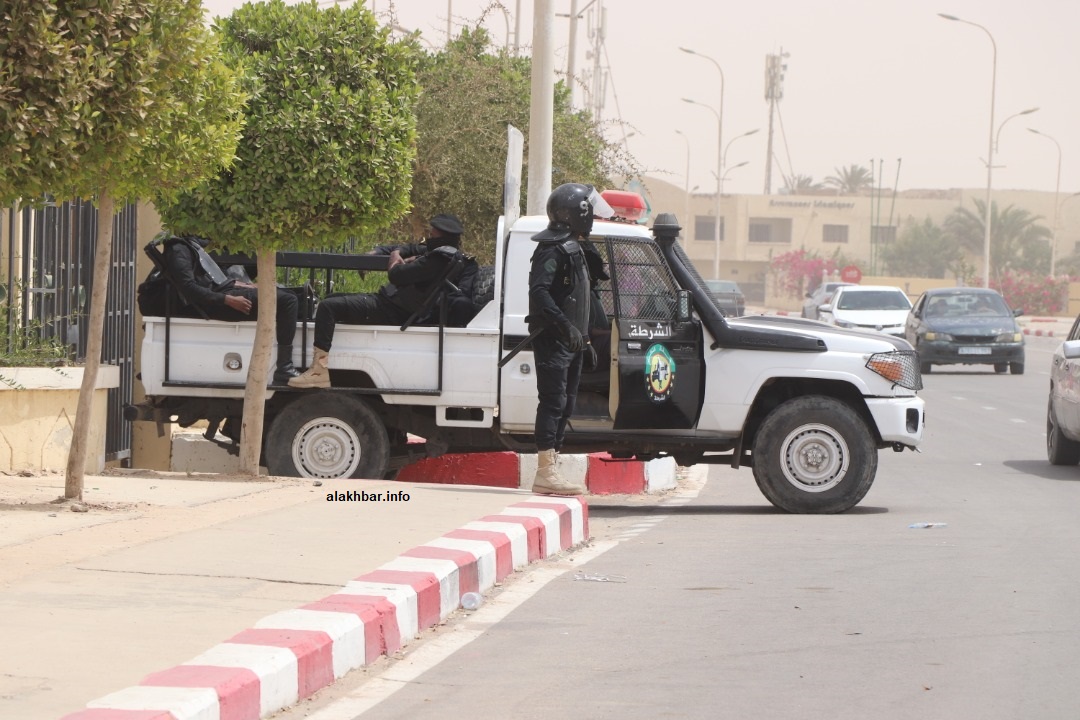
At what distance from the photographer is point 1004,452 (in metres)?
16.7

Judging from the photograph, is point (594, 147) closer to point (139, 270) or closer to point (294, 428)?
point (139, 270)

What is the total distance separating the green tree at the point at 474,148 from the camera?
2047cm

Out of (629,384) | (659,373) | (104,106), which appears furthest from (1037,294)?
(104,106)

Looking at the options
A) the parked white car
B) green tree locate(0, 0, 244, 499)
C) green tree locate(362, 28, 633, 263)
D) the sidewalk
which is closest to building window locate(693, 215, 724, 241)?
the parked white car

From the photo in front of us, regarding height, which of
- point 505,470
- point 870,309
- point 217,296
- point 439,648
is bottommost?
point 439,648

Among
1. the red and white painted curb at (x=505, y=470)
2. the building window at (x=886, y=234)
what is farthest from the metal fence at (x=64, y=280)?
the building window at (x=886, y=234)

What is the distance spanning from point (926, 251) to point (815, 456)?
327 feet

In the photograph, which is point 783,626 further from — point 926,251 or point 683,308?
point 926,251

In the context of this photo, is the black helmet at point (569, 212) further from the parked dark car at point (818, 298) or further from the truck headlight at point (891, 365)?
the parked dark car at point (818, 298)

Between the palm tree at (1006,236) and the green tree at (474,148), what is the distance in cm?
7832

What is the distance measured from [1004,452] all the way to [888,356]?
6009mm

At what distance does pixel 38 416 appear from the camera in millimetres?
10859

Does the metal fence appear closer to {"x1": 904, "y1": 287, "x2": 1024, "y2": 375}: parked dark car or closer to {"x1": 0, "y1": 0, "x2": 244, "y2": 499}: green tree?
{"x1": 0, "y1": 0, "x2": 244, "y2": 499}: green tree

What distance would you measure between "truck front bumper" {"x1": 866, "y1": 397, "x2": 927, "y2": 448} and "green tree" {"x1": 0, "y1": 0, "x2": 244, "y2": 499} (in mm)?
4605
